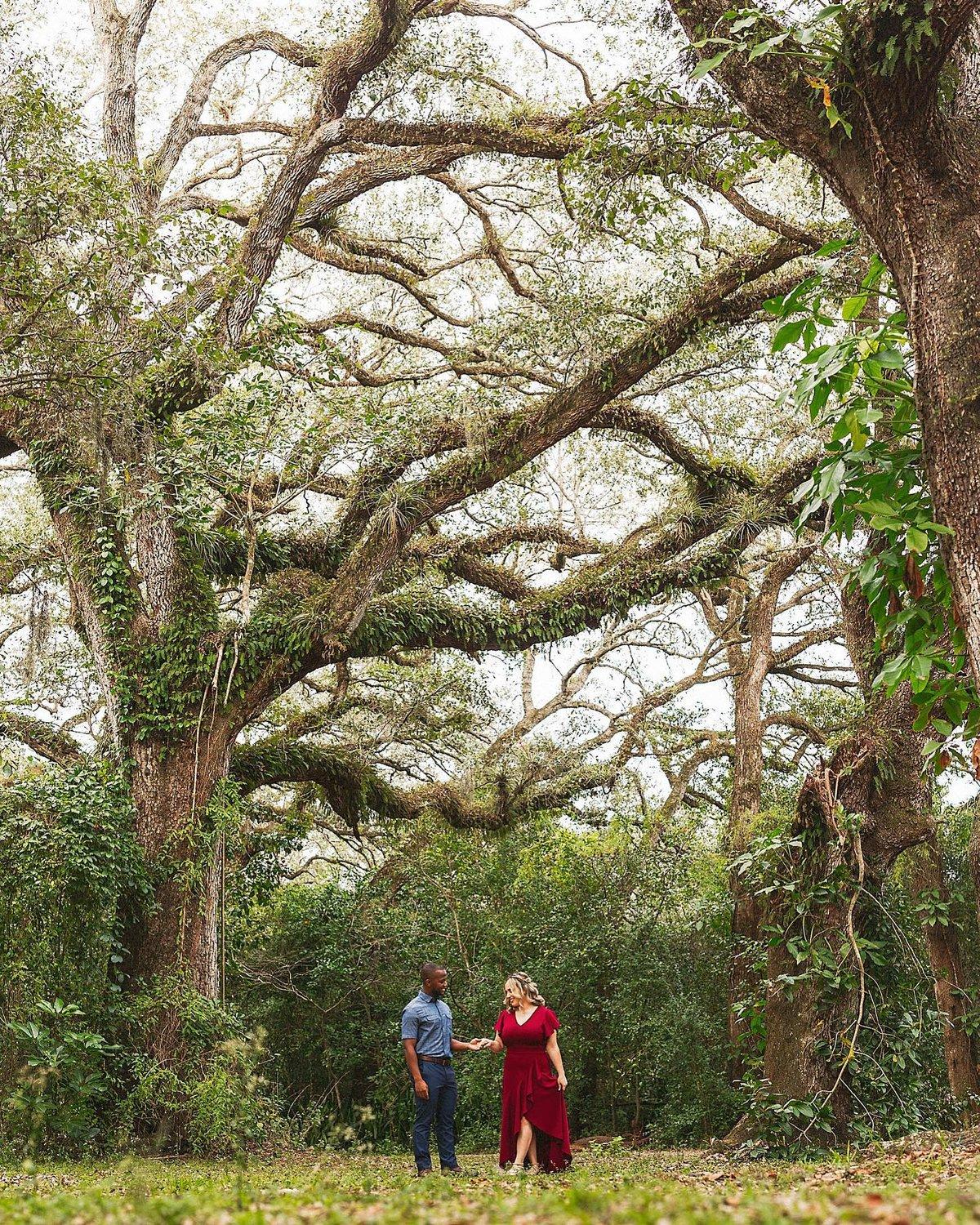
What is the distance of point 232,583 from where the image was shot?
1280 cm

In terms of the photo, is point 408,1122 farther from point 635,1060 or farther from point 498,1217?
point 498,1217

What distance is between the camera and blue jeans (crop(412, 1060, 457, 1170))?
7176 millimetres

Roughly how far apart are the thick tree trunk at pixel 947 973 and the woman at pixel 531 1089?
5421 mm

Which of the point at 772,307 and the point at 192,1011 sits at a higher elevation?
the point at 772,307

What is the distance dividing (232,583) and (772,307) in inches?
384

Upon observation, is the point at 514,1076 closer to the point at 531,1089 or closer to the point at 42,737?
the point at 531,1089

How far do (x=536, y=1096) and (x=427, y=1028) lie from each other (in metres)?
0.84

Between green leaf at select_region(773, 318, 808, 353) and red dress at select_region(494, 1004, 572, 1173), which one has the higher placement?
green leaf at select_region(773, 318, 808, 353)

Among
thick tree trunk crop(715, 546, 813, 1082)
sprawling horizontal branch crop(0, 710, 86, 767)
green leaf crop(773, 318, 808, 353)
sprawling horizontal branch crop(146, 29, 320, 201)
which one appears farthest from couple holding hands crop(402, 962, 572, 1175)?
sprawling horizontal branch crop(146, 29, 320, 201)

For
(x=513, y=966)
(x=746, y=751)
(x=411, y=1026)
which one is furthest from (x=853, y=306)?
(x=513, y=966)

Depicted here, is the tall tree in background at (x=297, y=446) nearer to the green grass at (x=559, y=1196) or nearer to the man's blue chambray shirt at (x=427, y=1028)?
the man's blue chambray shirt at (x=427, y=1028)

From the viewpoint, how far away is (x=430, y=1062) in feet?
23.7

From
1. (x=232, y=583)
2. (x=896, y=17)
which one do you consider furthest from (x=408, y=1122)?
(x=896, y=17)

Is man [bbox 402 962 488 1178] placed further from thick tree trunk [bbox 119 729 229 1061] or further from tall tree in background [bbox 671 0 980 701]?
tall tree in background [bbox 671 0 980 701]
